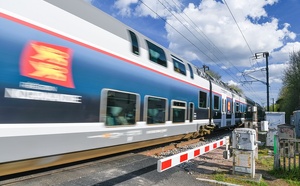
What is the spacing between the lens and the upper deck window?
10.5m

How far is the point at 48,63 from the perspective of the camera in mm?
4871

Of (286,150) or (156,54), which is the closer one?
(286,150)

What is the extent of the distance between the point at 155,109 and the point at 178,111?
207 cm

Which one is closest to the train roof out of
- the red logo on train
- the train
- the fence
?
the train

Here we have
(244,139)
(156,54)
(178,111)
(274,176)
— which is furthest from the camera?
(178,111)

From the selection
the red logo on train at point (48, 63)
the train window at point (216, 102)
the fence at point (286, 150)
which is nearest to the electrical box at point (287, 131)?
the fence at point (286, 150)

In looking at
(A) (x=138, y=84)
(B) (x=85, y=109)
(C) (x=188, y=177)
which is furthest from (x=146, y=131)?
(B) (x=85, y=109)

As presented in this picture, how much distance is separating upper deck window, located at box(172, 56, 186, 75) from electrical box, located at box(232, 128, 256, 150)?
449 centimetres

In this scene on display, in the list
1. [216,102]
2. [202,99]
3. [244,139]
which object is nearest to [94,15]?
[244,139]

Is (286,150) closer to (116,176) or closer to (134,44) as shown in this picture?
(116,176)

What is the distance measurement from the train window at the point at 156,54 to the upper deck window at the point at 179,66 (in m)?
0.99

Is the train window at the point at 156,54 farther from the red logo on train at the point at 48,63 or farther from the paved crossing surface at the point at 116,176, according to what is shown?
the red logo on train at the point at 48,63

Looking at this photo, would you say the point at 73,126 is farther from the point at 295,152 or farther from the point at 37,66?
the point at 295,152

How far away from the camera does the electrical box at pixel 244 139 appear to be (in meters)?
6.28
